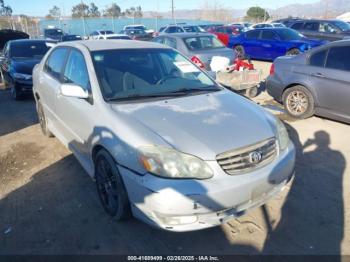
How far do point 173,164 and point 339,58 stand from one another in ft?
14.8

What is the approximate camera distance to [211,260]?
269 centimetres

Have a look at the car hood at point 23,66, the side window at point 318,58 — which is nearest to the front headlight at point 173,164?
the side window at point 318,58

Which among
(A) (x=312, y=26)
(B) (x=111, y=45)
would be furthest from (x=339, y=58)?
(A) (x=312, y=26)

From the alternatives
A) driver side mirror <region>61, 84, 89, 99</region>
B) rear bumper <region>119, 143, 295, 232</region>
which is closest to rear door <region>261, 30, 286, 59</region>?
driver side mirror <region>61, 84, 89, 99</region>

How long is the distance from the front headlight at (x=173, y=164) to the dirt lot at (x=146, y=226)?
0.77 metres

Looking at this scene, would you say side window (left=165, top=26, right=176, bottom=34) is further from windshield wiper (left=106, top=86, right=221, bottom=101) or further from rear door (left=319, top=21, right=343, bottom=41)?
windshield wiper (left=106, top=86, right=221, bottom=101)

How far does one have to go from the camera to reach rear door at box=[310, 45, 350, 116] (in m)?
5.34

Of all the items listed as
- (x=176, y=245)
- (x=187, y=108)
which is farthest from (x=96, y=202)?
(x=187, y=108)

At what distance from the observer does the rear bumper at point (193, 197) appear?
2.45 meters

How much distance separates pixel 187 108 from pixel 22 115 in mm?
5393

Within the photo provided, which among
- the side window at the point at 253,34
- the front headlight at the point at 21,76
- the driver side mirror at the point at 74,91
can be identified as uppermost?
the side window at the point at 253,34

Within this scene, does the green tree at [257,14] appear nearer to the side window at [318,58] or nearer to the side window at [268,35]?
the side window at [268,35]

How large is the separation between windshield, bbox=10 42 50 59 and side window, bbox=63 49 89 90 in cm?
601

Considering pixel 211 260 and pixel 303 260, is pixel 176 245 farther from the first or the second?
pixel 303 260
